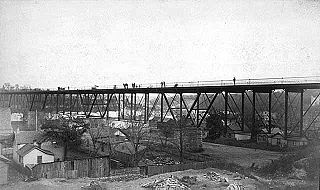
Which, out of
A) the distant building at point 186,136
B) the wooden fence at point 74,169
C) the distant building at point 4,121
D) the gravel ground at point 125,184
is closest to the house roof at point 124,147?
the distant building at point 186,136

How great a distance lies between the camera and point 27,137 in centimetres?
2672

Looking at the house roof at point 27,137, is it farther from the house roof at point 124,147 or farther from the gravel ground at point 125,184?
the gravel ground at point 125,184

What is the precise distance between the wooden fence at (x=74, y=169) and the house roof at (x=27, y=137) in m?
7.76

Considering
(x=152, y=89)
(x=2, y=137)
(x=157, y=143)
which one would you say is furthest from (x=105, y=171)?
(x=2, y=137)

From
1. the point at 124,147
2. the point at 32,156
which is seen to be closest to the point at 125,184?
the point at 32,156

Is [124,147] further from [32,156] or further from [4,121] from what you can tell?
[4,121]

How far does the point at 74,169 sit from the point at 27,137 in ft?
32.4

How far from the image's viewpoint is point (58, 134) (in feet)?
89.4

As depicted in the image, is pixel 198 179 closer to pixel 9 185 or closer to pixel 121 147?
pixel 9 185

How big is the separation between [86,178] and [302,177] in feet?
41.1

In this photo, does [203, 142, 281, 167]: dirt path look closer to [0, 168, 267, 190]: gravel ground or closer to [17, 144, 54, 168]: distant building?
[0, 168, 267, 190]: gravel ground

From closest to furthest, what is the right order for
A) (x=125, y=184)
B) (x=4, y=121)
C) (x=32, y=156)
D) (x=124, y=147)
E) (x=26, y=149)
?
(x=125, y=184) < (x=32, y=156) < (x=26, y=149) < (x=124, y=147) < (x=4, y=121)

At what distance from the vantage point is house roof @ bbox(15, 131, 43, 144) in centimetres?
2547

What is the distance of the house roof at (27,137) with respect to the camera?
25466 mm
